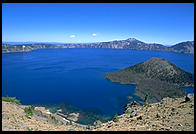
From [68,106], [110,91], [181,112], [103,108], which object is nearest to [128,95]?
[110,91]

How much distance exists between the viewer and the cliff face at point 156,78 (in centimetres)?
7369

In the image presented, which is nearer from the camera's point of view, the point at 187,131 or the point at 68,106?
the point at 187,131

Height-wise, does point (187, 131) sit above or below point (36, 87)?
above

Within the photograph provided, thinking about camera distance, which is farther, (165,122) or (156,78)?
(156,78)

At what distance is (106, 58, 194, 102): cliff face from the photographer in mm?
73688

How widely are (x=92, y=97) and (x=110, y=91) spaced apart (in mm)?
9720

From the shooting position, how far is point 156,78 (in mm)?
91875

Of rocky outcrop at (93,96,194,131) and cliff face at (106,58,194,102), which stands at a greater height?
rocky outcrop at (93,96,194,131)

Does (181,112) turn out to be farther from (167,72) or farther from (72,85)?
(167,72)

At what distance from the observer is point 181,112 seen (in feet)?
58.2

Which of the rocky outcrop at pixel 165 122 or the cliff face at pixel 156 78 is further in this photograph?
the cliff face at pixel 156 78

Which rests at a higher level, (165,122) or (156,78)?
(165,122)

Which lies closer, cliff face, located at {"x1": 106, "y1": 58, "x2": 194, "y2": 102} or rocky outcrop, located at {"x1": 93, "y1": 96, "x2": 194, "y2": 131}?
rocky outcrop, located at {"x1": 93, "y1": 96, "x2": 194, "y2": 131}

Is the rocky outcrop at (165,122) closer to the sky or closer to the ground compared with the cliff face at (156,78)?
closer to the sky
